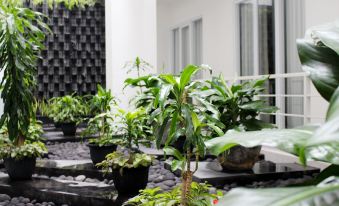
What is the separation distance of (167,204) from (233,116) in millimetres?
1760

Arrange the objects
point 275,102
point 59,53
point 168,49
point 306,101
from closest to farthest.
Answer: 1. point 306,101
2. point 275,102
3. point 59,53
4. point 168,49

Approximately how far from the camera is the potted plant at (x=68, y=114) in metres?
6.20

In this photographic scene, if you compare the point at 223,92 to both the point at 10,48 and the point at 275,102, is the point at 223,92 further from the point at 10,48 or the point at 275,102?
the point at 275,102

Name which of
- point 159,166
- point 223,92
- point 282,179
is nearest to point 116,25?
point 159,166

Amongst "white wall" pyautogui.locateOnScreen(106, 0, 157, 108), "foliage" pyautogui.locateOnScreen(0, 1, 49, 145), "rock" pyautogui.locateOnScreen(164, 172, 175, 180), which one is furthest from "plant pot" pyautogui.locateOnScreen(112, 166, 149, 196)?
"white wall" pyautogui.locateOnScreen(106, 0, 157, 108)

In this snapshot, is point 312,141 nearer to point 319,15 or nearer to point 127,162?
→ point 127,162

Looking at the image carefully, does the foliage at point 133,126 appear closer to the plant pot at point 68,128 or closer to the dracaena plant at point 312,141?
the dracaena plant at point 312,141

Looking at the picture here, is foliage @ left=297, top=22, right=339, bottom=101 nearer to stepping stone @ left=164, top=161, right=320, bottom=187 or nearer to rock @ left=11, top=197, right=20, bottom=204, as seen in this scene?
stepping stone @ left=164, top=161, right=320, bottom=187

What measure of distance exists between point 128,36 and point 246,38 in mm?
1900

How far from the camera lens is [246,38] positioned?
21.3 feet

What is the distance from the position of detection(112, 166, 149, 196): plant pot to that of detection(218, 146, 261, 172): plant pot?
0.85 metres

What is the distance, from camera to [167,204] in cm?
187

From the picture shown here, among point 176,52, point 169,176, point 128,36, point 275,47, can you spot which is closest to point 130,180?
point 169,176

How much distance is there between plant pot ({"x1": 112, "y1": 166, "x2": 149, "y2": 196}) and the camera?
9.40 ft
